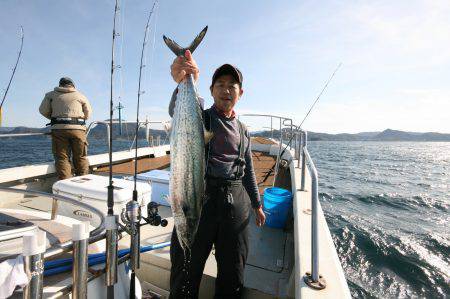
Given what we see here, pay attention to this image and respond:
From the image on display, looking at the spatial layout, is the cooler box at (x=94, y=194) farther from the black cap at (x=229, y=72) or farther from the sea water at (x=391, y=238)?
the sea water at (x=391, y=238)

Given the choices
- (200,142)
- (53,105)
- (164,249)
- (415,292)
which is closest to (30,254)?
(200,142)

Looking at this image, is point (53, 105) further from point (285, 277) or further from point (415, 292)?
point (415, 292)

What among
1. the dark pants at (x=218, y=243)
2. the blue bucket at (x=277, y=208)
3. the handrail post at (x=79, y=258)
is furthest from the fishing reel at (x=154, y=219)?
the blue bucket at (x=277, y=208)

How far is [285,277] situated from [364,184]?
1406 cm

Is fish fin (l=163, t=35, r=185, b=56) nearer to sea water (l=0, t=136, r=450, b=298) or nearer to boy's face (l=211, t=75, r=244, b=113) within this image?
boy's face (l=211, t=75, r=244, b=113)

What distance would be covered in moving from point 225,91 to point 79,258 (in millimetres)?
1707

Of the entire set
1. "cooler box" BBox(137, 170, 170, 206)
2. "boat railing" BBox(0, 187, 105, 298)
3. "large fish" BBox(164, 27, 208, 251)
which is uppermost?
"large fish" BBox(164, 27, 208, 251)

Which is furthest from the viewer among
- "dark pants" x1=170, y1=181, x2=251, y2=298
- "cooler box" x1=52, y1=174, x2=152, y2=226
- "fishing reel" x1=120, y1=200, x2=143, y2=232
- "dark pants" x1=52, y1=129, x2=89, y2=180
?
"dark pants" x1=52, y1=129, x2=89, y2=180

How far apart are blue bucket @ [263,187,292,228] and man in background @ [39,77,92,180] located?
165 inches

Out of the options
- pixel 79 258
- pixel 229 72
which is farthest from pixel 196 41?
pixel 79 258

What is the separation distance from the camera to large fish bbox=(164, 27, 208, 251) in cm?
186

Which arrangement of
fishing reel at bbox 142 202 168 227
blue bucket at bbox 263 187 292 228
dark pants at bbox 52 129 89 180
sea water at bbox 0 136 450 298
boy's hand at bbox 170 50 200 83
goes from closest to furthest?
boy's hand at bbox 170 50 200 83 < fishing reel at bbox 142 202 168 227 < blue bucket at bbox 263 187 292 228 < sea water at bbox 0 136 450 298 < dark pants at bbox 52 129 89 180

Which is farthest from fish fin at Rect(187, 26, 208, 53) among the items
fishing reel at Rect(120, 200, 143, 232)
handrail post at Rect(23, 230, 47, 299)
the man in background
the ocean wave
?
the ocean wave

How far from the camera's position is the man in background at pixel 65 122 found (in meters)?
5.68
